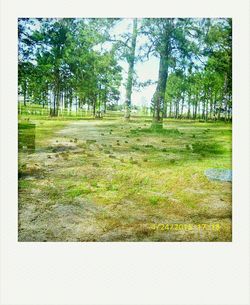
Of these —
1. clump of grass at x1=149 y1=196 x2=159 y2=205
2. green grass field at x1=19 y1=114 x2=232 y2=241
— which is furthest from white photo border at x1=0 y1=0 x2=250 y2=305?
clump of grass at x1=149 y1=196 x2=159 y2=205

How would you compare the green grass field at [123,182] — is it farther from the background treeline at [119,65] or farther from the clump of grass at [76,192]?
the background treeline at [119,65]

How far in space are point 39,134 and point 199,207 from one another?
70.2 inches

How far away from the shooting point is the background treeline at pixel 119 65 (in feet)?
14.7

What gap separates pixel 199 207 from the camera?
14.6 feet

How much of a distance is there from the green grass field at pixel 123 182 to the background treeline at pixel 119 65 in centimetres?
19

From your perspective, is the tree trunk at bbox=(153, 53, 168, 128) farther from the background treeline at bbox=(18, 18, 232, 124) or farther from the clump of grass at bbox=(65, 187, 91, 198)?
the clump of grass at bbox=(65, 187, 91, 198)

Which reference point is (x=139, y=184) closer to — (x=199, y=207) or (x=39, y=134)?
(x=199, y=207)

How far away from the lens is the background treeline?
4.47 metres

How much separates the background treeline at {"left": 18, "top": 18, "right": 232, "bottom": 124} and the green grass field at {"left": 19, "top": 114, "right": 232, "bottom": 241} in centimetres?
19

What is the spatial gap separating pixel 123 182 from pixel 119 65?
1214 mm
